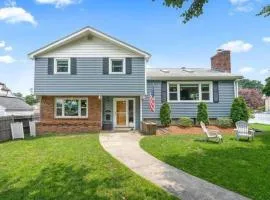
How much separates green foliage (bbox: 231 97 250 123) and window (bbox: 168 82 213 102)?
195 centimetres

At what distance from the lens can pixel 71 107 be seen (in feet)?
67.3

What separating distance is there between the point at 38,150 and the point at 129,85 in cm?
891

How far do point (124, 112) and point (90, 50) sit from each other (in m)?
5.05

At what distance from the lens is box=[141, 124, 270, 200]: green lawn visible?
7277 millimetres

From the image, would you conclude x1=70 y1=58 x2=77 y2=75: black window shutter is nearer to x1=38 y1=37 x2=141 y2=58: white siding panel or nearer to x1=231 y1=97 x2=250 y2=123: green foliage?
x1=38 y1=37 x2=141 y2=58: white siding panel

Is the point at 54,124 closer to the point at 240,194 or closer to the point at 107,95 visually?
the point at 107,95

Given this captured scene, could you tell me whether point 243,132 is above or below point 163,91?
below

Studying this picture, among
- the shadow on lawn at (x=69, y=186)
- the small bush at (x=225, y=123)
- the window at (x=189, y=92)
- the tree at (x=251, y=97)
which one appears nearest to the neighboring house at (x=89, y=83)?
the window at (x=189, y=92)

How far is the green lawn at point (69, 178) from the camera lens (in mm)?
6535

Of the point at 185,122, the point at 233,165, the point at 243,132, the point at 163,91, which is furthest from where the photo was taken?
the point at 163,91

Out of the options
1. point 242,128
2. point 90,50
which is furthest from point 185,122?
point 90,50

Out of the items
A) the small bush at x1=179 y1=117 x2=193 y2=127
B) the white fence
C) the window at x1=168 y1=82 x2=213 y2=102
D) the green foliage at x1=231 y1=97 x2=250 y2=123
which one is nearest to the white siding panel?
the window at x1=168 y1=82 x2=213 y2=102

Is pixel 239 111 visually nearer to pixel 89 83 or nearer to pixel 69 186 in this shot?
pixel 89 83

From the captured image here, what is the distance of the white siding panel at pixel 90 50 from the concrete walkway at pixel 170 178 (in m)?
9.67
